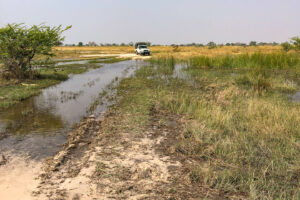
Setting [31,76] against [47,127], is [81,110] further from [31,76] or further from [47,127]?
[31,76]

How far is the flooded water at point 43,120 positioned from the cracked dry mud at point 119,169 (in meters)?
0.57

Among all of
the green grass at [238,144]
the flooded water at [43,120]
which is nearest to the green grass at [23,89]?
the flooded water at [43,120]

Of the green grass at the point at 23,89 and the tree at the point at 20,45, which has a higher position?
the tree at the point at 20,45

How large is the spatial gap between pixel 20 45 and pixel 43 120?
873 centimetres

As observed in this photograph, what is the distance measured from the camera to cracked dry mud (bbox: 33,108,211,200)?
3535mm

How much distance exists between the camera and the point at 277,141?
521 cm

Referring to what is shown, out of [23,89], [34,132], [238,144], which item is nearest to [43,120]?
[34,132]

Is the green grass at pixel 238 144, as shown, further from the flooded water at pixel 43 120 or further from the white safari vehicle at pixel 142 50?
the white safari vehicle at pixel 142 50

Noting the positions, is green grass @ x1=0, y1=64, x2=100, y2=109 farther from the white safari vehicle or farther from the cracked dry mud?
the white safari vehicle

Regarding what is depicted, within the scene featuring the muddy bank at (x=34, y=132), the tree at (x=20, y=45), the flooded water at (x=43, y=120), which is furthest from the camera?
the tree at (x=20, y=45)

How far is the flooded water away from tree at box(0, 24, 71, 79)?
383 cm

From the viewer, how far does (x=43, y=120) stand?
744 centimetres

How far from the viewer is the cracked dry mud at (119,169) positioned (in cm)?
354

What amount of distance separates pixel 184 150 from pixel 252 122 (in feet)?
7.89
